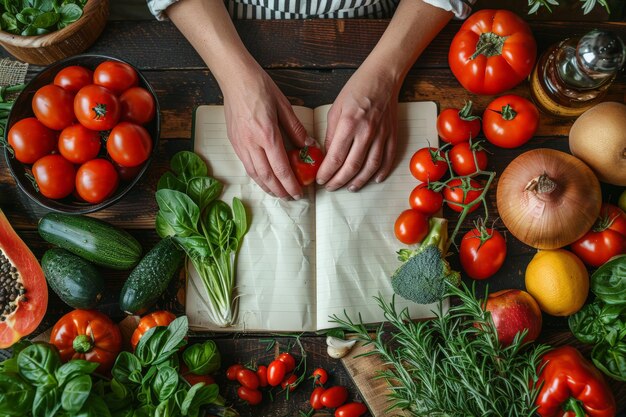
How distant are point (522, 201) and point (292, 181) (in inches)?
17.3

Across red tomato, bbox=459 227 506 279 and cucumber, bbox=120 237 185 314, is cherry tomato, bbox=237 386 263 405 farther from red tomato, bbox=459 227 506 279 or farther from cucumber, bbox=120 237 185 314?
red tomato, bbox=459 227 506 279

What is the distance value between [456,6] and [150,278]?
808 millimetres

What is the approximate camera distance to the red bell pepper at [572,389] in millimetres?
875

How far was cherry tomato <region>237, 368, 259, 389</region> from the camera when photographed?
95cm

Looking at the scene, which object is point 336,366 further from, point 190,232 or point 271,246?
point 190,232

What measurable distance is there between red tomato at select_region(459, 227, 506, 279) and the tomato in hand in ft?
2.27

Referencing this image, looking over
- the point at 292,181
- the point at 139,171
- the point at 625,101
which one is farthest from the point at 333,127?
the point at 625,101

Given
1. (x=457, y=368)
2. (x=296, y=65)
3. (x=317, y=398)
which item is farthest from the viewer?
(x=296, y=65)

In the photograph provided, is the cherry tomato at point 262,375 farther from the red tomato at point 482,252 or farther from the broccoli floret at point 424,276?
the red tomato at point 482,252

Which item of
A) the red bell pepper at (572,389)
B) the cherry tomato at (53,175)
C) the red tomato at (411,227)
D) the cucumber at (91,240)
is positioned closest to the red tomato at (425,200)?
the red tomato at (411,227)

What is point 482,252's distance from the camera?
0.97 meters

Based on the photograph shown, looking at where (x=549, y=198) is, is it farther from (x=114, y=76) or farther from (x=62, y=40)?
(x=62, y=40)

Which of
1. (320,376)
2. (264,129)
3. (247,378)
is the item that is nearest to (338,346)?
(320,376)

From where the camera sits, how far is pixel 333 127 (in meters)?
1.02
